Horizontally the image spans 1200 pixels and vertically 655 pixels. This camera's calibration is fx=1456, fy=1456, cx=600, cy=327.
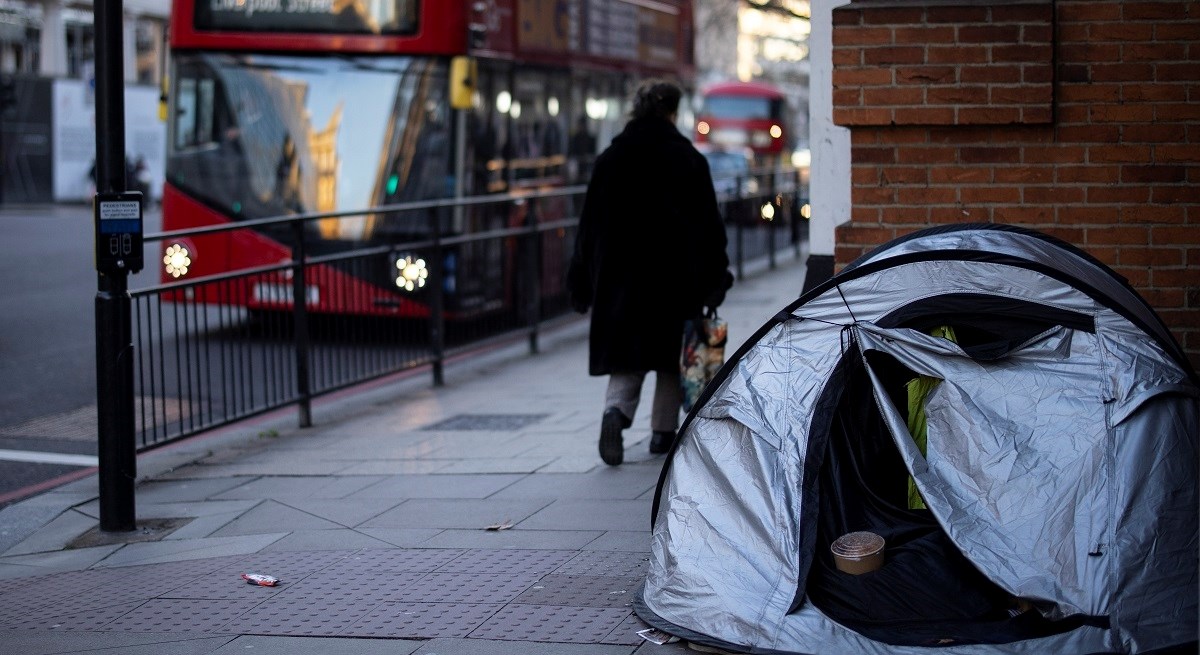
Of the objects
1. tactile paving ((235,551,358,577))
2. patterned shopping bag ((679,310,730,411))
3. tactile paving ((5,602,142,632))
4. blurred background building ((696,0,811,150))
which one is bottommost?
tactile paving ((5,602,142,632))

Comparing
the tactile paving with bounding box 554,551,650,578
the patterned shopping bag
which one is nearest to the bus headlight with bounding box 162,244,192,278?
the patterned shopping bag

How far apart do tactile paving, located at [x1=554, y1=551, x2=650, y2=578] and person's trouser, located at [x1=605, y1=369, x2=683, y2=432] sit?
5.59ft

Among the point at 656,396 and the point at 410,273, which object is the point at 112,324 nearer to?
the point at 656,396

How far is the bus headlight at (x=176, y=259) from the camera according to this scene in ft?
34.1

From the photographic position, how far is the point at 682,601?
15.0ft

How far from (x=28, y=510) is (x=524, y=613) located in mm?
3362

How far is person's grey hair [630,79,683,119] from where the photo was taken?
7.27 metres

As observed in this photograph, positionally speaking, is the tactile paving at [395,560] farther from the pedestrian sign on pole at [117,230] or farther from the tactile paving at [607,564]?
the pedestrian sign on pole at [117,230]

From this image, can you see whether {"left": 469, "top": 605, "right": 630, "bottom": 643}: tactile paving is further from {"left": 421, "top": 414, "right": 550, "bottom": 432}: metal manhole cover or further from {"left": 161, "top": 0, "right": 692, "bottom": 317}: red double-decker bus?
{"left": 161, "top": 0, "right": 692, "bottom": 317}: red double-decker bus

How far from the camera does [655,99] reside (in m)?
7.27

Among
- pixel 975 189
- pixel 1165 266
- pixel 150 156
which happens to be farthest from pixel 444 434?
pixel 150 156

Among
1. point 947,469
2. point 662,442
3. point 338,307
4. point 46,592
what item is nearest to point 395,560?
point 46,592

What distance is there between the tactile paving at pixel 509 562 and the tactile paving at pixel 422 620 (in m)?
0.43

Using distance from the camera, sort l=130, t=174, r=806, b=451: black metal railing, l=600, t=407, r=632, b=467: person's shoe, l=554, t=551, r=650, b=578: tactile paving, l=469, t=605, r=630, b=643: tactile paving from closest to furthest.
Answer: l=469, t=605, r=630, b=643: tactile paving → l=554, t=551, r=650, b=578: tactile paving → l=600, t=407, r=632, b=467: person's shoe → l=130, t=174, r=806, b=451: black metal railing
